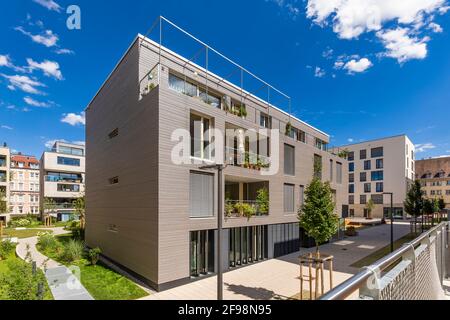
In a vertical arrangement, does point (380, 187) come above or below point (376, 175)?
below

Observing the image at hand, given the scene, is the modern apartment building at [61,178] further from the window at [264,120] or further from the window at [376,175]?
the window at [376,175]

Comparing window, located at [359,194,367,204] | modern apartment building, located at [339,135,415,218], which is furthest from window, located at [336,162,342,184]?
window, located at [359,194,367,204]

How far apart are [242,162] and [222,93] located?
18.7 feet

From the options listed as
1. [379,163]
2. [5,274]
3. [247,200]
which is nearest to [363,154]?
[379,163]

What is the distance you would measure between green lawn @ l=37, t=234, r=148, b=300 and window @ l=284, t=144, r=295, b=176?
1253cm

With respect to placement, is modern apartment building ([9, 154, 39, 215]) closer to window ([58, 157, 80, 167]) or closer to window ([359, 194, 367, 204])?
window ([58, 157, 80, 167])

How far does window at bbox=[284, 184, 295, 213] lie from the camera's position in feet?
62.4

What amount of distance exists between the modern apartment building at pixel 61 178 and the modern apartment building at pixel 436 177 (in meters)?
87.2

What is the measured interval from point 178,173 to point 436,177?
89888 millimetres

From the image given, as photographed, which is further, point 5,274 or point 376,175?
point 376,175

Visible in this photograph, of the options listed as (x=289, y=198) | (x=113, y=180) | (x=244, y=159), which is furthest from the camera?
(x=289, y=198)

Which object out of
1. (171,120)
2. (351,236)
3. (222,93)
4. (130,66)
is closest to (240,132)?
(222,93)

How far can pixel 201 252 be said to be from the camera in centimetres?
1313

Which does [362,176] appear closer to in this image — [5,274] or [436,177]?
[436,177]
